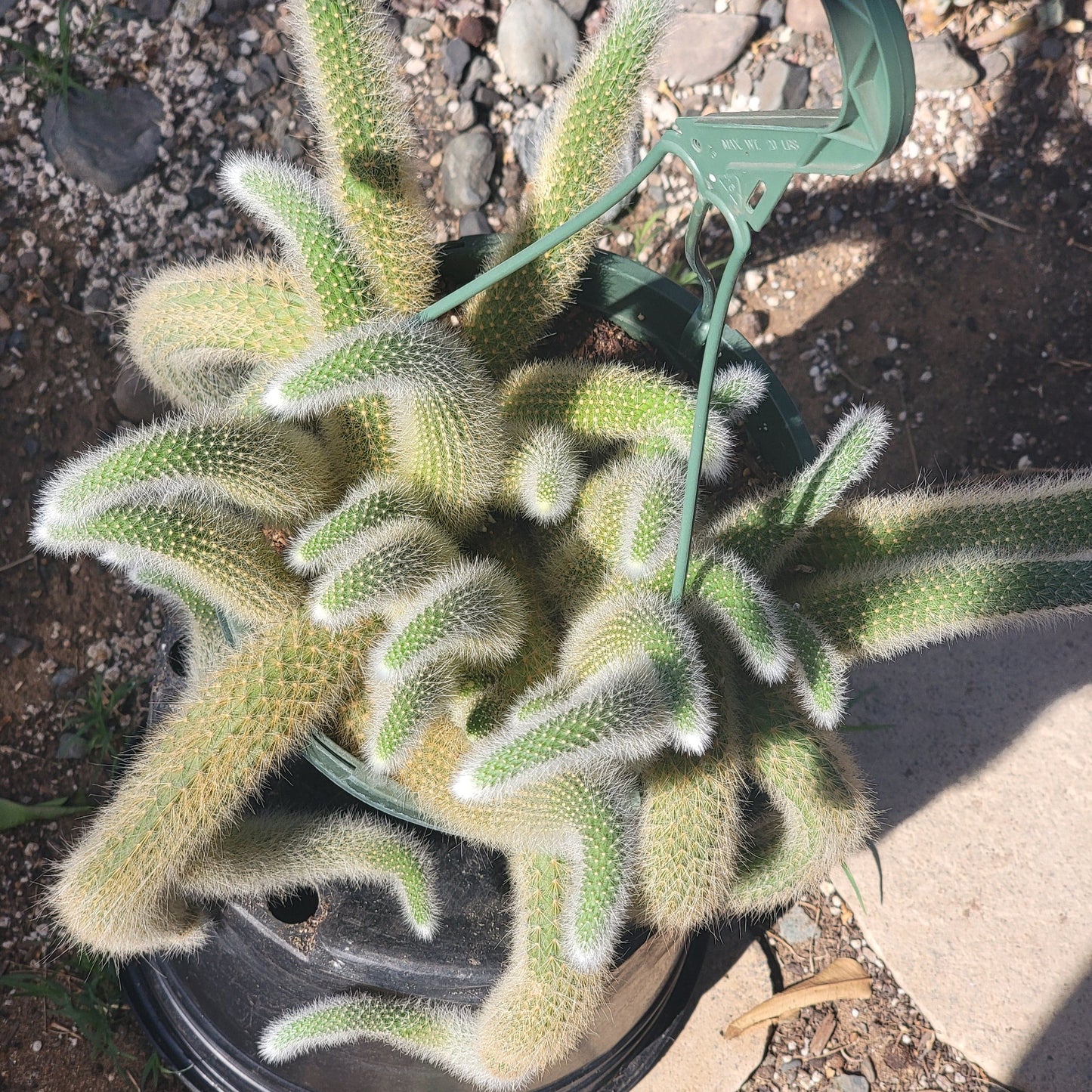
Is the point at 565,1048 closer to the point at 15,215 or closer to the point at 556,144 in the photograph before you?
the point at 556,144

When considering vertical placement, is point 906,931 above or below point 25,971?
above

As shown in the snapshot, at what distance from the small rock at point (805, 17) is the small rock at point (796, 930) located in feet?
8.25

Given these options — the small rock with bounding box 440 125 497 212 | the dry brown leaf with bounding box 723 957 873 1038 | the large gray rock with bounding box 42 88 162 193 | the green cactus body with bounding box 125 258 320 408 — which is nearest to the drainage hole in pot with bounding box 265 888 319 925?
the green cactus body with bounding box 125 258 320 408

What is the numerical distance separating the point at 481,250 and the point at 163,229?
4.46 ft

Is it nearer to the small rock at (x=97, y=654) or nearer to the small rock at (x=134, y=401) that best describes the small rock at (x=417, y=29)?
the small rock at (x=134, y=401)

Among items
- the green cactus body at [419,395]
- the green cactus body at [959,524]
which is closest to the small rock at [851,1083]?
the green cactus body at [959,524]

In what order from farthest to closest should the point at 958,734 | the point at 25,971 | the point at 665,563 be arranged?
1. the point at 958,734
2. the point at 25,971
3. the point at 665,563

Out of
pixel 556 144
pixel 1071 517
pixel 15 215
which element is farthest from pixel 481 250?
pixel 15 215

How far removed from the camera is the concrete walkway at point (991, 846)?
224 centimetres

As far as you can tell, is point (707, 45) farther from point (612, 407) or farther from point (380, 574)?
point (380, 574)

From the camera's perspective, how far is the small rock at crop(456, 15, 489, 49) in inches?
104

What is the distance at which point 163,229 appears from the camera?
2.58 m

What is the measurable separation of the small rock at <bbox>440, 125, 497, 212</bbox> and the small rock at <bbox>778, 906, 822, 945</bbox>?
2.15 m

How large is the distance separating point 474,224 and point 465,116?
34cm
